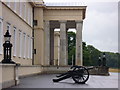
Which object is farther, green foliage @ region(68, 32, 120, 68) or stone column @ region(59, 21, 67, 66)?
green foliage @ region(68, 32, 120, 68)

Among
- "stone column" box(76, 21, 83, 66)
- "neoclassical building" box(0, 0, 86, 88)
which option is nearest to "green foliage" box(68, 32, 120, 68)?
"neoclassical building" box(0, 0, 86, 88)

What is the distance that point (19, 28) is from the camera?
1661 inches

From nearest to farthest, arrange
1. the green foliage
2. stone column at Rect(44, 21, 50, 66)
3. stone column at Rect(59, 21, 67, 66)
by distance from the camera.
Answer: stone column at Rect(59, 21, 67, 66) < stone column at Rect(44, 21, 50, 66) < the green foliage

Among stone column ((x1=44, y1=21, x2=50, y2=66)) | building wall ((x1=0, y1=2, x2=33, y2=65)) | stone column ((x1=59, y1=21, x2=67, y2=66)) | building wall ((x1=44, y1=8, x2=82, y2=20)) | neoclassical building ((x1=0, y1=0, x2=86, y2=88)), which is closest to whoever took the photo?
building wall ((x1=0, y1=2, x2=33, y2=65))

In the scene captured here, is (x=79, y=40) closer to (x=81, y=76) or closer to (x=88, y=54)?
(x=81, y=76)

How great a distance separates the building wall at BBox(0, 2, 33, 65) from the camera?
34112mm

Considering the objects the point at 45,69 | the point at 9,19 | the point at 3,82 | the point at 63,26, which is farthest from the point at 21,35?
the point at 3,82

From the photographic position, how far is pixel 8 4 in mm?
35062

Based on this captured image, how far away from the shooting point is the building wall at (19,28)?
34112 millimetres

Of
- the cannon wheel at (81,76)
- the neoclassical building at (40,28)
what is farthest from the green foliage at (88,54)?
the cannon wheel at (81,76)

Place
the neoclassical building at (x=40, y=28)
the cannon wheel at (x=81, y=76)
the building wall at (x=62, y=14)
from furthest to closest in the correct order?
the building wall at (x=62, y=14), the neoclassical building at (x=40, y=28), the cannon wheel at (x=81, y=76)

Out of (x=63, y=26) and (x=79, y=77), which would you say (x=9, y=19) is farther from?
(x=63, y=26)

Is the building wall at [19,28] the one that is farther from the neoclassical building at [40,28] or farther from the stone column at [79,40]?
the stone column at [79,40]

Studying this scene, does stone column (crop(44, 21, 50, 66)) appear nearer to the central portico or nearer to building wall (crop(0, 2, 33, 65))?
the central portico
